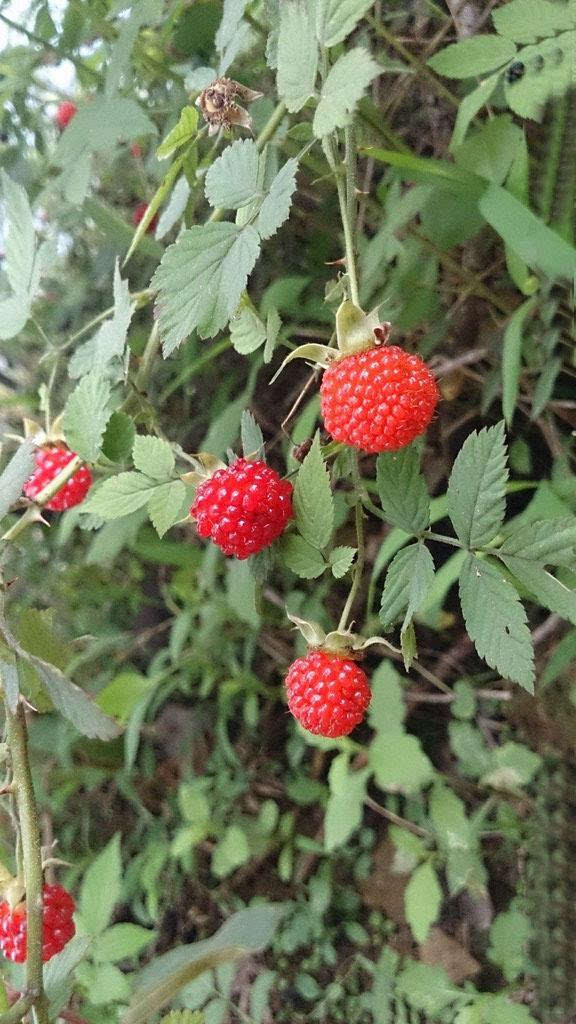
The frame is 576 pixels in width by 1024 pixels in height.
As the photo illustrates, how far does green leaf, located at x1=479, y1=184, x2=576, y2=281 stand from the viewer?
0.74 metres

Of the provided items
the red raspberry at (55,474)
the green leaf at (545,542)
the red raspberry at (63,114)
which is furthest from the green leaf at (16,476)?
the red raspberry at (63,114)

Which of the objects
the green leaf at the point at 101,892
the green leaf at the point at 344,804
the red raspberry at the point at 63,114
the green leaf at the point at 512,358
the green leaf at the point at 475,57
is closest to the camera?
the green leaf at the point at 475,57

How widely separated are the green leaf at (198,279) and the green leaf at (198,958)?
0.37 m

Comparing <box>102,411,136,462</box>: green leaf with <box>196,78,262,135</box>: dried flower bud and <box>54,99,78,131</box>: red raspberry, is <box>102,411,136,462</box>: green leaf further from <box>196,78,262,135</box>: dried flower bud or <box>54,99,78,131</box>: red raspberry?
<box>54,99,78,131</box>: red raspberry

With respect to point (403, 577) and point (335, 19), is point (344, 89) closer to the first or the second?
point (335, 19)

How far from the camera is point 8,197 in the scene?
26.5 inches

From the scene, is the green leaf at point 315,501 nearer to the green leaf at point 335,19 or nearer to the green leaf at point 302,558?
the green leaf at point 302,558

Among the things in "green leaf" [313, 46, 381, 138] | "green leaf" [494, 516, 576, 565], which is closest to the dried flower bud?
"green leaf" [313, 46, 381, 138]

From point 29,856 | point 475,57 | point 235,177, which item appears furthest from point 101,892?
point 475,57

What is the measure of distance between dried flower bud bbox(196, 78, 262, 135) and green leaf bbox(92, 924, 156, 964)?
0.81 meters

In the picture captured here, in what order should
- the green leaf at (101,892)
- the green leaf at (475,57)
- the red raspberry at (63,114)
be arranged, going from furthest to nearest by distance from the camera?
1. the red raspberry at (63,114)
2. the green leaf at (101,892)
3. the green leaf at (475,57)

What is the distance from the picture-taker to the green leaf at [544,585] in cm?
47

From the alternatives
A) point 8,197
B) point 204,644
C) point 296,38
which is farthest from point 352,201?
point 204,644

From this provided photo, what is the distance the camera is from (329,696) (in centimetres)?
49
